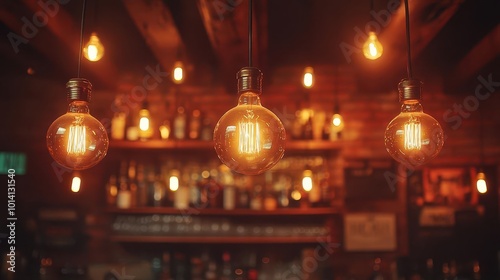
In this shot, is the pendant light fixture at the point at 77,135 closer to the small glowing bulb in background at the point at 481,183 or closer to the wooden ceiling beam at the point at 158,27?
the wooden ceiling beam at the point at 158,27

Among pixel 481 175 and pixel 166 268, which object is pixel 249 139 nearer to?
pixel 166 268

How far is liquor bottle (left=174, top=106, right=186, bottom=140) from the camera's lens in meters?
4.14

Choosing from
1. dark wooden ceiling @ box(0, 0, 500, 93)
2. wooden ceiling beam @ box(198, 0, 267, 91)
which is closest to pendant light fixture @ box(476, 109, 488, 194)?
dark wooden ceiling @ box(0, 0, 500, 93)

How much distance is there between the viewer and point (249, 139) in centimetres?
150

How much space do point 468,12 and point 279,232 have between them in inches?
82.0

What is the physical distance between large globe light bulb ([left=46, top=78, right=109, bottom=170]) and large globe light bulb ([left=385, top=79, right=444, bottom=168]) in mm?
1012

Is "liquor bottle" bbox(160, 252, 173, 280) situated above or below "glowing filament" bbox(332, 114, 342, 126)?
below

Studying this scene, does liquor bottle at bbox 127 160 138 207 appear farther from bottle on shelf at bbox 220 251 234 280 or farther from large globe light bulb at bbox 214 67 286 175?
large globe light bulb at bbox 214 67 286 175

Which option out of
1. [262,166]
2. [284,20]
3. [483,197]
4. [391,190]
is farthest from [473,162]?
[262,166]

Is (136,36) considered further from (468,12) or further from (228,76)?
(468,12)

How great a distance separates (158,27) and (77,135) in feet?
4.84

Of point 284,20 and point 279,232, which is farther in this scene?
point 279,232

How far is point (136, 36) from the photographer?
12.1 ft

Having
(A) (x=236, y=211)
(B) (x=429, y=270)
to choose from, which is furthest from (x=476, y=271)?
(A) (x=236, y=211)
